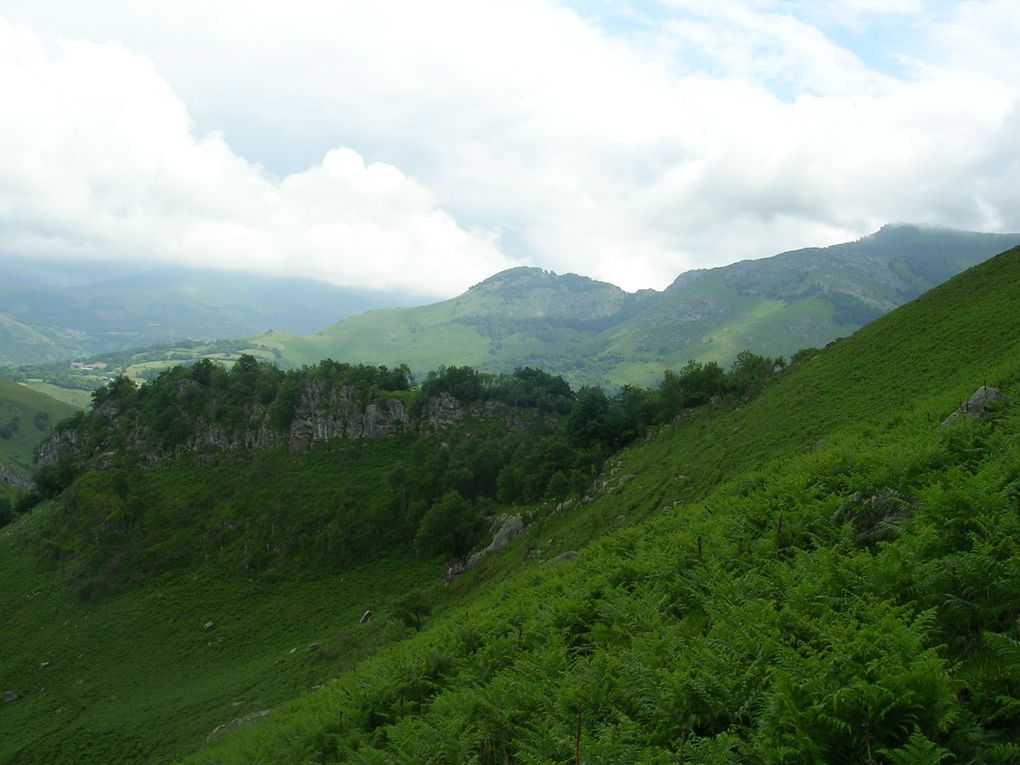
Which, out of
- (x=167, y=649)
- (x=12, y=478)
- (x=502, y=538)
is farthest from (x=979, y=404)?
(x=12, y=478)

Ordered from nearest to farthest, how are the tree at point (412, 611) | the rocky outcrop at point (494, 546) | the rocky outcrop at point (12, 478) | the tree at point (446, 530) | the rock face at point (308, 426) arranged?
the tree at point (412, 611) → the rocky outcrop at point (494, 546) → the tree at point (446, 530) → the rock face at point (308, 426) → the rocky outcrop at point (12, 478)

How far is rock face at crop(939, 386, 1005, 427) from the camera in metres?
21.4

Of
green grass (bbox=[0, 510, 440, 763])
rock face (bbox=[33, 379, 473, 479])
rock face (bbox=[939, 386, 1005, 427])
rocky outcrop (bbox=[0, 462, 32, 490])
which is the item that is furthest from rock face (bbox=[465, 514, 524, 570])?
rocky outcrop (bbox=[0, 462, 32, 490])

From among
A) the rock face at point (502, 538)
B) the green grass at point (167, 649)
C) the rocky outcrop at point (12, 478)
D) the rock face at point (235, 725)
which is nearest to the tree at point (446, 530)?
the green grass at point (167, 649)

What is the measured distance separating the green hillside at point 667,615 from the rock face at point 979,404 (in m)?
1.22

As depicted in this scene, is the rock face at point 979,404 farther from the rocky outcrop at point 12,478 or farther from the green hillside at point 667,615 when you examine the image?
the rocky outcrop at point 12,478

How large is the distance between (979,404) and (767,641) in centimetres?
1904

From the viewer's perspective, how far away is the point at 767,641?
10.2 metres

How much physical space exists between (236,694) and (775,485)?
4868cm

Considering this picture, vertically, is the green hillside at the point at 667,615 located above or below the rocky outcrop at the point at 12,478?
above

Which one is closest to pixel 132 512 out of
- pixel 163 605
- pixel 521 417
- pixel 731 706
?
pixel 163 605

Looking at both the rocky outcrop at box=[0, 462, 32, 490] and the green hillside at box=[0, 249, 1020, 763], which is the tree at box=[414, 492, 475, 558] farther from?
the rocky outcrop at box=[0, 462, 32, 490]

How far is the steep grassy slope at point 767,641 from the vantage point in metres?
7.72

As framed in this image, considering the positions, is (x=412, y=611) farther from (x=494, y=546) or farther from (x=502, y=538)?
(x=502, y=538)
